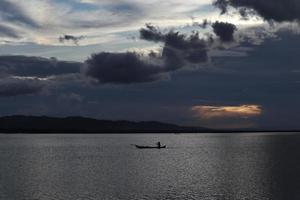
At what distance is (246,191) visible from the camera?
63156 millimetres

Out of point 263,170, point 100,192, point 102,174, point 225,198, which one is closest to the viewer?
point 225,198

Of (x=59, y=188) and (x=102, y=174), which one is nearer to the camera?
(x=59, y=188)

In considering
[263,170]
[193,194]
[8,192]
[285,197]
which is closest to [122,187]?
[193,194]

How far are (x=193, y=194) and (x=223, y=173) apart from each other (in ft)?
89.0

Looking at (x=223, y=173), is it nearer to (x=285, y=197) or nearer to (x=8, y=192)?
(x=285, y=197)

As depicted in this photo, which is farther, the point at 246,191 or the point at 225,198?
the point at 246,191

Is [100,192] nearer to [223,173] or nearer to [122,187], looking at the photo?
[122,187]

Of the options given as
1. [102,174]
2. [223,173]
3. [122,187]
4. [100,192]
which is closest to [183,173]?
[223,173]

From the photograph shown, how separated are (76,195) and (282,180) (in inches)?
1292

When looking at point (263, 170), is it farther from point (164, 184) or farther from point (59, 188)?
point (59, 188)

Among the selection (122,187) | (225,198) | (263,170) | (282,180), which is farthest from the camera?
(263,170)

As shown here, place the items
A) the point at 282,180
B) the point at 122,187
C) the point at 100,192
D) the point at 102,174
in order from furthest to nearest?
1. the point at 102,174
2. the point at 282,180
3. the point at 122,187
4. the point at 100,192

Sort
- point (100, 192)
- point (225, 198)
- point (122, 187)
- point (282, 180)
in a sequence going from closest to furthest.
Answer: point (225, 198), point (100, 192), point (122, 187), point (282, 180)

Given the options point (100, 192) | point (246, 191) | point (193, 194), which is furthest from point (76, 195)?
point (246, 191)
